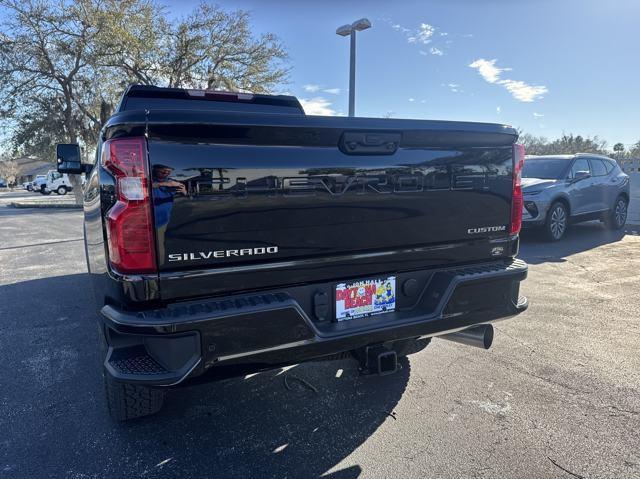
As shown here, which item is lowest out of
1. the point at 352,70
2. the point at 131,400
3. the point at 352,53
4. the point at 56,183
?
the point at 131,400

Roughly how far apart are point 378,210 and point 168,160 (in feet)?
3.81

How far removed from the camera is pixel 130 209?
6.07 feet

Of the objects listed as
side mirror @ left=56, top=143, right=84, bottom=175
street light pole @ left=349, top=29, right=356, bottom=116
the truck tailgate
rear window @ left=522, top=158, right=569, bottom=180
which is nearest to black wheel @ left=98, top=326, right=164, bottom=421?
the truck tailgate

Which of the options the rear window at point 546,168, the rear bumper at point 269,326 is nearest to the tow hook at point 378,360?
the rear bumper at point 269,326

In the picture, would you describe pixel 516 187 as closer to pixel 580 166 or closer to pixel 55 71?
pixel 580 166

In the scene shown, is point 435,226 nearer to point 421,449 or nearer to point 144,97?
point 421,449

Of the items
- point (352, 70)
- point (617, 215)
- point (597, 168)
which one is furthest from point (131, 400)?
point (617, 215)

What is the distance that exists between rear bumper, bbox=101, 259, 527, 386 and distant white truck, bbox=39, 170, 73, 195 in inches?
1597

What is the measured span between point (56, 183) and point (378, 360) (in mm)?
43043

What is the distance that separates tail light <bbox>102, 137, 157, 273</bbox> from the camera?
183 cm

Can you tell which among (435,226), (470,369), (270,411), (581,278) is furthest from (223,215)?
(581,278)

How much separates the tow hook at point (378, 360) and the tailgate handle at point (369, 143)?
3.72ft

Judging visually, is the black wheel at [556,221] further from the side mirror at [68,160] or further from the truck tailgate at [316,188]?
the side mirror at [68,160]

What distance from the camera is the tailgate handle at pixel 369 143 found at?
2256 millimetres
